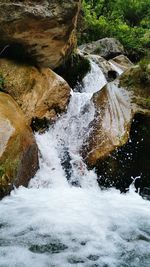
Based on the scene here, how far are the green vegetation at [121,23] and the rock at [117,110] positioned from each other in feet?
17.3

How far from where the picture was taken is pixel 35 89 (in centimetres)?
836

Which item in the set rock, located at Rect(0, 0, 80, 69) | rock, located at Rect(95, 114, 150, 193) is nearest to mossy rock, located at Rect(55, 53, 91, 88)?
rock, located at Rect(0, 0, 80, 69)

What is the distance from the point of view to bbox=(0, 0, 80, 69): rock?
7727mm

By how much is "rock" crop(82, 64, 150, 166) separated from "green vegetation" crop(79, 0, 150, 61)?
5.28 metres

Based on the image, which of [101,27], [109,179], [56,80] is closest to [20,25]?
[56,80]

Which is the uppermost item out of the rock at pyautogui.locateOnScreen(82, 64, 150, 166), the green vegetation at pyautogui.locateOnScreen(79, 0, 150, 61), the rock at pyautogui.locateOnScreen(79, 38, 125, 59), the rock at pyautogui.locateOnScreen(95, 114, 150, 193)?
the green vegetation at pyautogui.locateOnScreen(79, 0, 150, 61)

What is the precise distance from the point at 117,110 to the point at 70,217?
10.6 ft

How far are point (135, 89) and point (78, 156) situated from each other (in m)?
2.02

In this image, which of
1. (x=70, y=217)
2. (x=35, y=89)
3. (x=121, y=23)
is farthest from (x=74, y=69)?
(x=121, y=23)

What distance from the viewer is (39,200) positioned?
6309 millimetres

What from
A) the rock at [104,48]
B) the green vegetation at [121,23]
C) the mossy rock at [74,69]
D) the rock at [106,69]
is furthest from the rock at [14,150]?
the rock at [104,48]

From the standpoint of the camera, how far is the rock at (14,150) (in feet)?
20.3

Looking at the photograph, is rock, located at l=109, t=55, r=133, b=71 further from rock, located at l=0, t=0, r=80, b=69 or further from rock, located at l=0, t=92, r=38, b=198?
rock, located at l=0, t=92, r=38, b=198

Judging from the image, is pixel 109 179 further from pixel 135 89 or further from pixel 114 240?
pixel 114 240
